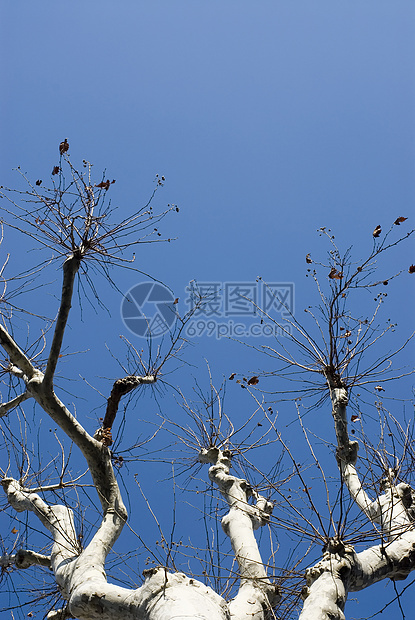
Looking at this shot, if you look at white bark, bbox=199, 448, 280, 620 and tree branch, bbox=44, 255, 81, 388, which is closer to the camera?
white bark, bbox=199, 448, 280, 620

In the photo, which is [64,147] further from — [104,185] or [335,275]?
[335,275]

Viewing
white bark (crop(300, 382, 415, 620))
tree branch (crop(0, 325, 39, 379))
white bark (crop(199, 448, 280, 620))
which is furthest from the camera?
tree branch (crop(0, 325, 39, 379))

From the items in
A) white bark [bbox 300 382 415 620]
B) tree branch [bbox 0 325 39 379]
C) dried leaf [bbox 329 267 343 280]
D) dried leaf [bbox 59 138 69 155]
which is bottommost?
white bark [bbox 300 382 415 620]

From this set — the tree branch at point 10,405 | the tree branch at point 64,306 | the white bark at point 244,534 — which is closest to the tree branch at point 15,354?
the tree branch at point 64,306

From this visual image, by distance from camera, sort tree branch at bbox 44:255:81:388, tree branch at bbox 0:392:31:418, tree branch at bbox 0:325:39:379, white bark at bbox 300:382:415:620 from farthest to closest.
→ tree branch at bbox 0:392:31:418 < tree branch at bbox 0:325:39:379 < tree branch at bbox 44:255:81:388 < white bark at bbox 300:382:415:620

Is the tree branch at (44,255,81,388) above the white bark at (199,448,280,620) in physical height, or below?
above

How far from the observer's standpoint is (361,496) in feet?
15.0

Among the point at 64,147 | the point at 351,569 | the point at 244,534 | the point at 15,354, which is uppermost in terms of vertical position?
the point at 64,147

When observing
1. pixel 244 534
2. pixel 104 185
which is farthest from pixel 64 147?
pixel 244 534

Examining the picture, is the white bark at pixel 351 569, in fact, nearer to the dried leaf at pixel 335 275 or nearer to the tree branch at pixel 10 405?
the dried leaf at pixel 335 275

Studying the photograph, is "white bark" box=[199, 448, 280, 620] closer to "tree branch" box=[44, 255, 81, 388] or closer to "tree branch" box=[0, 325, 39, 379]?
"tree branch" box=[44, 255, 81, 388]

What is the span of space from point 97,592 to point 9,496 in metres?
2.23

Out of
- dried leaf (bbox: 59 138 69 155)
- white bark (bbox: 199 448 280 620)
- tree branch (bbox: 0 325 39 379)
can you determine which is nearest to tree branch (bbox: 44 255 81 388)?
tree branch (bbox: 0 325 39 379)

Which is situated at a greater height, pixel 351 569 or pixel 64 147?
pixel 64 147
